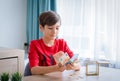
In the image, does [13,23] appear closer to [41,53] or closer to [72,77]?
[41,53]

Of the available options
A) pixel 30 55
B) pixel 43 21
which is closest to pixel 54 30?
pixel 43 21

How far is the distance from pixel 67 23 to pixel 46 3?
0.51m

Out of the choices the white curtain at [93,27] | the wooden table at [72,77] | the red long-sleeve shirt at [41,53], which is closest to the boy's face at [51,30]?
the red long-sleeve shirt at [41,53]

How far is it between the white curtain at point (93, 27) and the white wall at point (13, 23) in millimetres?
721

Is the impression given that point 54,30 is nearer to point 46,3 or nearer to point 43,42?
point 43,42

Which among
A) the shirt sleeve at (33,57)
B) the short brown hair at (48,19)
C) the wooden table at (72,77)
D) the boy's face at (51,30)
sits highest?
the short brown hair at (48,19)

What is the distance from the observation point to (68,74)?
4.91 feet

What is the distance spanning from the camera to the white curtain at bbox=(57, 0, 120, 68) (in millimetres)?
2766

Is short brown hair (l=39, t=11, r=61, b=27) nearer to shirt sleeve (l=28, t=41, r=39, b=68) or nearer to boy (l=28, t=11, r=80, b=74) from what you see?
boy (l=28, t=11, r=80, b=74)

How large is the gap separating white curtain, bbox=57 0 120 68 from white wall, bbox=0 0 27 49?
2.37 ft

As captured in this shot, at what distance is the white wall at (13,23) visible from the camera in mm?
3227

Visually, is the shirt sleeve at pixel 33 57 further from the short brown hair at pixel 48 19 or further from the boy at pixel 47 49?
the short brown hair at pixel 48 19

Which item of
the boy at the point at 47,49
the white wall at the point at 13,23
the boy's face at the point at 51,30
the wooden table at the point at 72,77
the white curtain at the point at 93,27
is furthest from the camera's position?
the white wall at the point at 13,23

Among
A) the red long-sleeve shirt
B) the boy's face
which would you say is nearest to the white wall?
the red long-sleeve shirt
